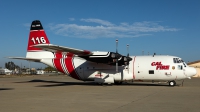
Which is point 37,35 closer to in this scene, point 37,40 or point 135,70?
point 37,40

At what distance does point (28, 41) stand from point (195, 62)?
56762 millimetres

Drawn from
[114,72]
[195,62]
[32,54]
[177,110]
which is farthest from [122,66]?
[195,62]

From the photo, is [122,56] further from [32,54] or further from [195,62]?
[195,62]

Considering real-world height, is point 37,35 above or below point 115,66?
above

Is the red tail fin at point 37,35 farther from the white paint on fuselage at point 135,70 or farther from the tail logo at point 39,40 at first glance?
the white paint on fuselage at point 135,70

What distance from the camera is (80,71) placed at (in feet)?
85.1

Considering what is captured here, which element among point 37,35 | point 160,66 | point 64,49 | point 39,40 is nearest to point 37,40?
point 39,40

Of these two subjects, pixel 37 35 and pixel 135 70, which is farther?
pixel 37 35

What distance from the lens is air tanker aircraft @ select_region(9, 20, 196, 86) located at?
22781 mm

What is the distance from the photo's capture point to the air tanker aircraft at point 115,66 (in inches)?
897

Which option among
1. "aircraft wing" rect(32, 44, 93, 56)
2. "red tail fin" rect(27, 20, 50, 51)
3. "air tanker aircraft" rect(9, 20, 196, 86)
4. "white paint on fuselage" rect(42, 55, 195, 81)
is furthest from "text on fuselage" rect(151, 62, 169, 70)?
"red tail fin" rect(27, 20, 50, 51)

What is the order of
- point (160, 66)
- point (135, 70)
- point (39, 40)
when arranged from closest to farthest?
point (160, 66), point (135, 70), point (39, 40)

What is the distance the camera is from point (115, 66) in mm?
24703

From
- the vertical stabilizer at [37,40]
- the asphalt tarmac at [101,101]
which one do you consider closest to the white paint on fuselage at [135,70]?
the vertical stabilizer at [37,40]
